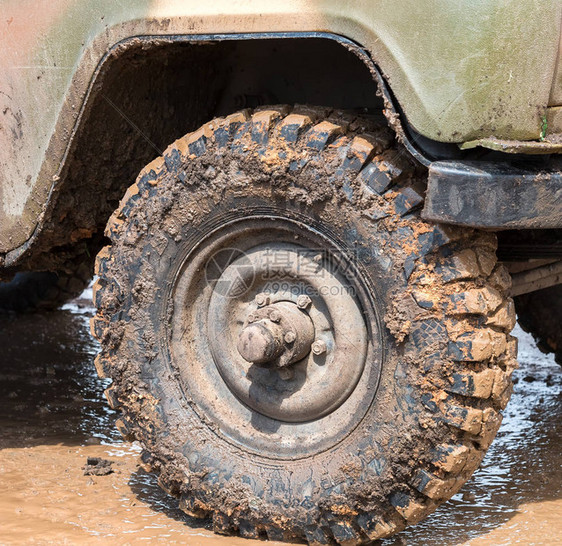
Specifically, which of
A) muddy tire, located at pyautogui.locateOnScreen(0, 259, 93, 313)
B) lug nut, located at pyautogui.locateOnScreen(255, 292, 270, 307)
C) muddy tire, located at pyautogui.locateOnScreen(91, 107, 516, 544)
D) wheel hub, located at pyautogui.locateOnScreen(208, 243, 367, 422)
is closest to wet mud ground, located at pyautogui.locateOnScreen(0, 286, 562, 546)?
muddy tire, located at pyautogui.locateOnScreen(91, 107, 516, 544)

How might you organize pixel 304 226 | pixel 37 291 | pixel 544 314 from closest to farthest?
1. pixel 304 226
2. pixel 544 314
3. pixel 37 291

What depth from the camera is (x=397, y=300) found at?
2.46 metres

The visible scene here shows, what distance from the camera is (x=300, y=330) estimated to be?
8.86ft

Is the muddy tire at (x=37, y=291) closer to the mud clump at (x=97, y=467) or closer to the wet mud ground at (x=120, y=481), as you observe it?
the wet mud ground at (x=120, y=481)

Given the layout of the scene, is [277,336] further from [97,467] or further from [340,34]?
[97,467]

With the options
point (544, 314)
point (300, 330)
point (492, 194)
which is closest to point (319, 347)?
point (300, 330)

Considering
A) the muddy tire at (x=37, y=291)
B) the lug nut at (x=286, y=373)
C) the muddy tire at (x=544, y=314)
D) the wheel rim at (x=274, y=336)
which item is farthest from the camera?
the muddy tire at (x=37, y=291)

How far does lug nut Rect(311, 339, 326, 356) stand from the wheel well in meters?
0.83

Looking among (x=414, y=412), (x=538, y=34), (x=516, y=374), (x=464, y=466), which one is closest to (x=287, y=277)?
(x=414, y=412)

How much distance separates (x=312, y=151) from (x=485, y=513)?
1.39m

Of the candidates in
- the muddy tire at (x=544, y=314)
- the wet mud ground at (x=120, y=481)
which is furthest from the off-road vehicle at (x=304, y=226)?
the muddy tire at (x=544, y=314)

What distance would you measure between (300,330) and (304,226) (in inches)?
12.8

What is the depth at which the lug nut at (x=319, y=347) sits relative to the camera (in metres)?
2.71

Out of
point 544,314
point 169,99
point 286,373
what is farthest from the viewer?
point 544,314
